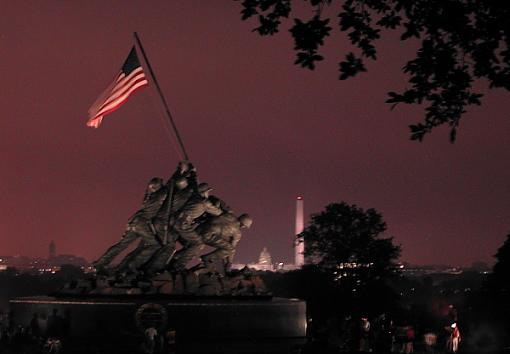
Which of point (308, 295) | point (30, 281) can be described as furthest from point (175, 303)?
point (30, 281)

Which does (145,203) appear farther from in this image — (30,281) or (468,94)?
(30,281)

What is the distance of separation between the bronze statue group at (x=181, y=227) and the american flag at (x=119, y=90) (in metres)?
2.61

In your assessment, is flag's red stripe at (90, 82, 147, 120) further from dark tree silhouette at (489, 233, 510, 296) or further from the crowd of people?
dark tree silhouette at (489, 233, 510, 296)

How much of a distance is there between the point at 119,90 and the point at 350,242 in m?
33.6

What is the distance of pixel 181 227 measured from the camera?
3825cm

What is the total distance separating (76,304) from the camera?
35.2 metres

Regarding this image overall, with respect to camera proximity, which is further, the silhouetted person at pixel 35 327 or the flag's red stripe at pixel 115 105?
the flag's red stripe at pixel 115 105

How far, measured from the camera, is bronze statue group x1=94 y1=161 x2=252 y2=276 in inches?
1506

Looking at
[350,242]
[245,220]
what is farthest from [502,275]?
[245,220]

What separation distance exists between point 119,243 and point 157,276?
10.4 feet

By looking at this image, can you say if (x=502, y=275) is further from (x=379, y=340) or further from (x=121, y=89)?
(x=121, y=89)

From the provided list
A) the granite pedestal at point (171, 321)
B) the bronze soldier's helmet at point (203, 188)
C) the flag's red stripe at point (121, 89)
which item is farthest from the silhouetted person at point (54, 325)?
the flag's red stripe at point (121, 89)

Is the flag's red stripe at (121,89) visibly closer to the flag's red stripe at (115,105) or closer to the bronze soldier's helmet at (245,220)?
the flag's red stripe at (115,105)

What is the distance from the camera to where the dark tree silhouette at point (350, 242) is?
228ft
